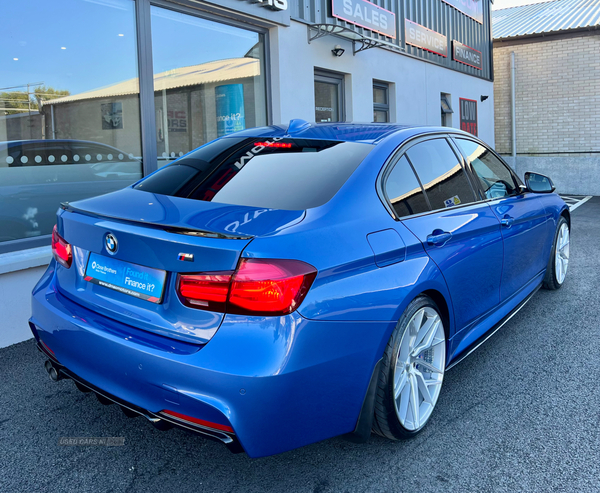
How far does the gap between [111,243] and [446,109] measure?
12.2 m

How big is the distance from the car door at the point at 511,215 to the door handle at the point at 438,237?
0.88m

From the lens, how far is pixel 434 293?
274 centimetres

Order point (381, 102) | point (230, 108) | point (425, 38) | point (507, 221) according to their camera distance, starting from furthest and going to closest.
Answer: point (425, 38)
point (381, 102)
point (230, 108)
point (507, 221)

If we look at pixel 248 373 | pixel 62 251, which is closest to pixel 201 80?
pixel 62 251

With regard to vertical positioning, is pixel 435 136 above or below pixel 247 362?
above

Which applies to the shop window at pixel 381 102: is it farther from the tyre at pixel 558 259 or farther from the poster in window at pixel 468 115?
the tyre at pixel 558 259

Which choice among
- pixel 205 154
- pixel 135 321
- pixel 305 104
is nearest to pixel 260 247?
pixel 135 321

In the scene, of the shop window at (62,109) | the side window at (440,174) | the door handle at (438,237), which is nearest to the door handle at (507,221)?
the side window at (440,174)

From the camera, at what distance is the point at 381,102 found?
1050cm

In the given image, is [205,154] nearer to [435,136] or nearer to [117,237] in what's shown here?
[117,237]

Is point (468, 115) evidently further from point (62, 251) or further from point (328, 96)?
point (62, 251)

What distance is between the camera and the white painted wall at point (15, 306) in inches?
164

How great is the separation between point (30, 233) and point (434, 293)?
363 cm

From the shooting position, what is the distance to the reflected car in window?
15.2 ft
